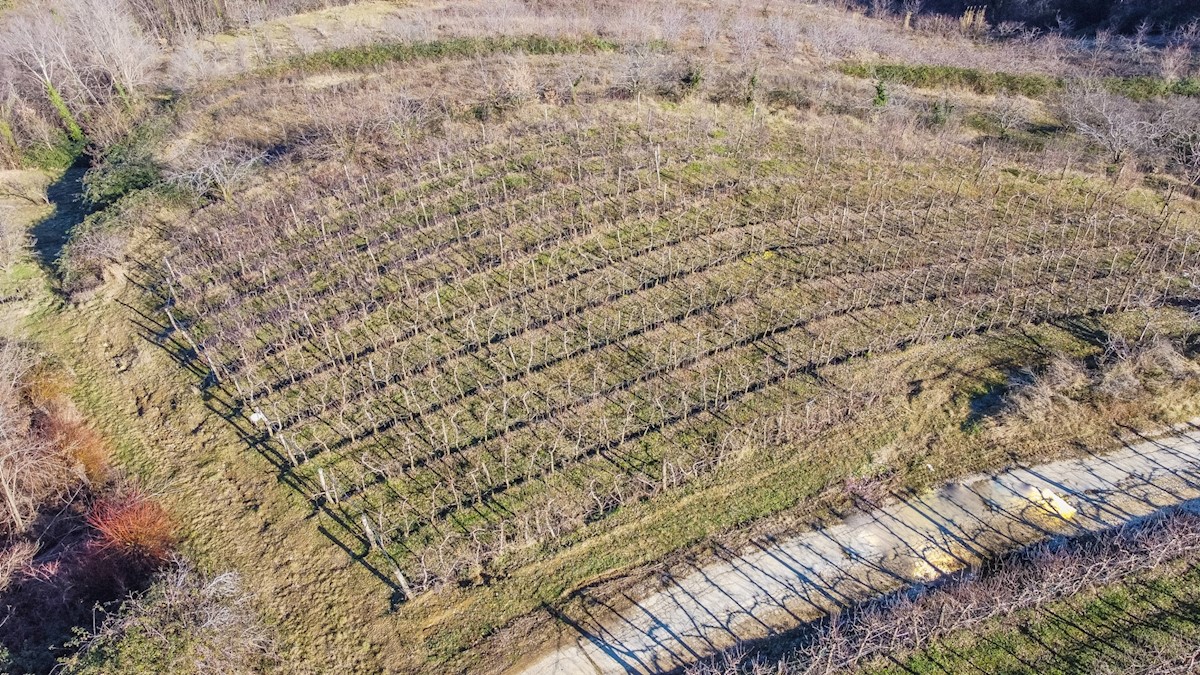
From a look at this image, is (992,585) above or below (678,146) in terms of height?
below

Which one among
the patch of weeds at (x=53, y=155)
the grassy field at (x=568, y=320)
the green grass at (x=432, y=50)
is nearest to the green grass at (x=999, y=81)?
the grassy field at (x=568, y=320)

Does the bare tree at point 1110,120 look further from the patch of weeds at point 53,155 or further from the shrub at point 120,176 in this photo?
the patch of weeds at point 53,155

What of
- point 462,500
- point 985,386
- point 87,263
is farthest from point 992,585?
point 87,263

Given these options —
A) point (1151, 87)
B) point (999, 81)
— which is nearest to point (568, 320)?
point (999, 81)

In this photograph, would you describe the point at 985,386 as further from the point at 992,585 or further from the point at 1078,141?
the point at 1078,141

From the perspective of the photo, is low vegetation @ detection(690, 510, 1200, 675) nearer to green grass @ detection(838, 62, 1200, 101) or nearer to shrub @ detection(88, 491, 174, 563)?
shrub @ detection(88, 491, 174, 563)

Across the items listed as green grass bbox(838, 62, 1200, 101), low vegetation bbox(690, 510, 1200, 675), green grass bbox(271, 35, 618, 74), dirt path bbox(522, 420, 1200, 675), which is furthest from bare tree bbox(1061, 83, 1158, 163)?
green grass bbox(271, 35, 618, 74)
